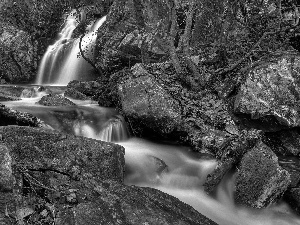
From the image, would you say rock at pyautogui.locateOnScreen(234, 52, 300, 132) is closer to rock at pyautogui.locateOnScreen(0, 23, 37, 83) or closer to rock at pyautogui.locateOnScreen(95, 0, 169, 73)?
rock at pyautogui.locateOnScreen(95, 0, 169, 73)

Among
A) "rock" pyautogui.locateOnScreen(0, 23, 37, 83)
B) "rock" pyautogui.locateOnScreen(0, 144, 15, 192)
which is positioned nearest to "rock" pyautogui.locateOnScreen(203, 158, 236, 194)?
"rock" pyautogui.locateOnScreen(0, 144, 15, 192)

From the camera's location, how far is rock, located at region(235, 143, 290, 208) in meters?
5.87

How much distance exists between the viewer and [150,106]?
8.00 m

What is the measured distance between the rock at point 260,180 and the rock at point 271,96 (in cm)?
153

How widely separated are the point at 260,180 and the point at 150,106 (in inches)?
138

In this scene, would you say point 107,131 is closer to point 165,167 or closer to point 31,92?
point 165,167

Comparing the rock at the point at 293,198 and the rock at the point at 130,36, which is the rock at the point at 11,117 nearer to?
the rock at the point at 293,198

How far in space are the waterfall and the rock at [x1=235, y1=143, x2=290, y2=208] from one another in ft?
39.9

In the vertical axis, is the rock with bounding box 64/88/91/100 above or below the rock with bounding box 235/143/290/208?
above

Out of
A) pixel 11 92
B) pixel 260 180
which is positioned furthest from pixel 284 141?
pixel 11 92

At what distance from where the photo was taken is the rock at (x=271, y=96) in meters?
7.41

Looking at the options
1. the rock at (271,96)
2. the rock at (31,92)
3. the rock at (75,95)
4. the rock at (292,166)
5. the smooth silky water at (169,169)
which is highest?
the rock at (271,96)

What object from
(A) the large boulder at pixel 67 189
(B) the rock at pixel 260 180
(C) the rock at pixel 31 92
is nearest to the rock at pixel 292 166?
(B) the rock at pixel 260 180

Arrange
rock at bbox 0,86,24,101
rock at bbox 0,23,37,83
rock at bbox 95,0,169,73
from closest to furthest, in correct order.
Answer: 1. rock at bbox 95,0,169,73
2. rock at bbox 0,86,24,101
3. rock at bbox 0,23,37,83
